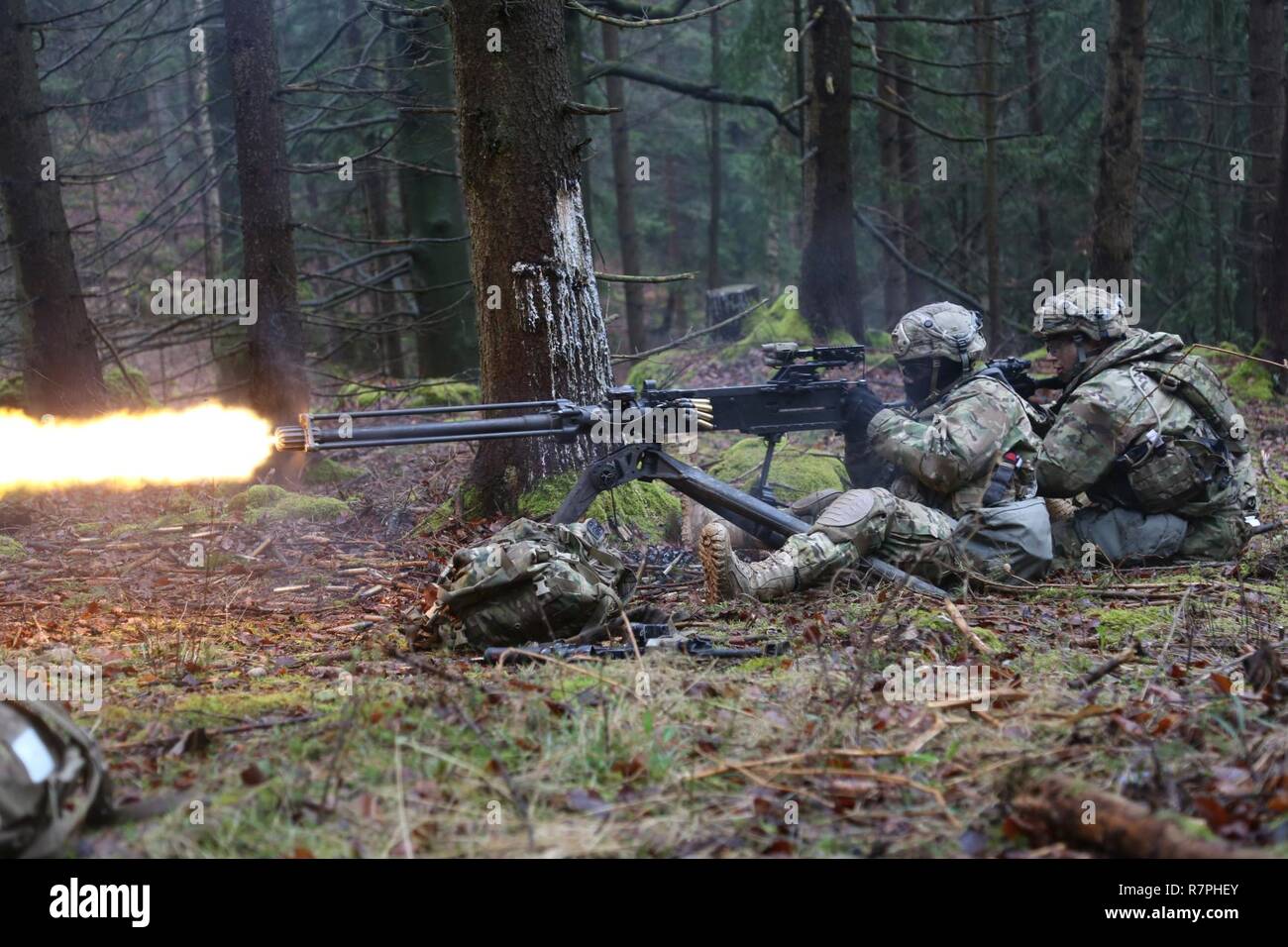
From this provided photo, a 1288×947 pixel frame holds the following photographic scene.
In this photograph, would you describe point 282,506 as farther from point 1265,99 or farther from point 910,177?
point 910,177

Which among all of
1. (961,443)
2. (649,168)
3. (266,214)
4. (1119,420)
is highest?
(649,168)

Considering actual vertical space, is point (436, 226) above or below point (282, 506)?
above

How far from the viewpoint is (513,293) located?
7570 mm

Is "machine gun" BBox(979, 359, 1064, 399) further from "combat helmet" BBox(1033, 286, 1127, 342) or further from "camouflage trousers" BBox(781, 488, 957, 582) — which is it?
"camouflage trousers" BBox(781, 488, 957, 582)

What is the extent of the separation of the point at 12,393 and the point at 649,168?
9.33 m

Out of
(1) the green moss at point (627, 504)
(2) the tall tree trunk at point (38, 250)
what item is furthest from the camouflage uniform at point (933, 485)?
(2) the tall tree trunk at point (38, 250)

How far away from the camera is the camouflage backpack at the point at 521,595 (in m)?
5.62

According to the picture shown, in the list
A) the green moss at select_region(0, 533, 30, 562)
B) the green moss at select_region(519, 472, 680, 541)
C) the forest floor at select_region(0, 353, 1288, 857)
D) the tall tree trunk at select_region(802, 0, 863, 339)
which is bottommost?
the forest floor at select_region(0, 353, 1288, 857)

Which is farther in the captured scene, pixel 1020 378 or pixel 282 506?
pixel 282 506

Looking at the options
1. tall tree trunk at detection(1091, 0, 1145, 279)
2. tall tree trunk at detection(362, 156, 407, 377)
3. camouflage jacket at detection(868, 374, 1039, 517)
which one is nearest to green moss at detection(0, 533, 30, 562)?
camouflage jacket at detection(868, 374, 1039, 517)

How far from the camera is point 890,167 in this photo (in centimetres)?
2166

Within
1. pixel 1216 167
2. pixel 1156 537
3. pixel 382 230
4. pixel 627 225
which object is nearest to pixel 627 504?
pixel 1156 537

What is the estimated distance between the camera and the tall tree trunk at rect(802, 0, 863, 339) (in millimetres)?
14289

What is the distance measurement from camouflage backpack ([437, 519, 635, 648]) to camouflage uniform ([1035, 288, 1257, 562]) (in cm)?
358
